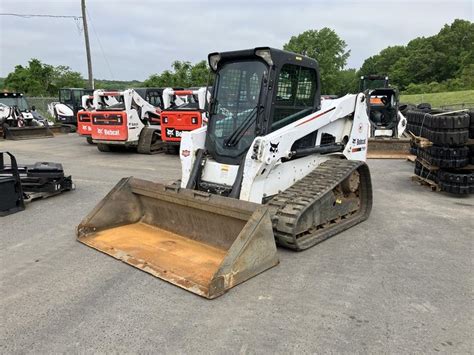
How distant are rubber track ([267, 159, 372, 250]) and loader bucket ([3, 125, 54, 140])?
17503 millimetres

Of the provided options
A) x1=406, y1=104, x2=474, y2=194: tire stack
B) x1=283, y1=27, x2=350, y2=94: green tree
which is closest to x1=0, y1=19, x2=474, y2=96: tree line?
x1=283, y1=27, x2=350, y2=94: green tree

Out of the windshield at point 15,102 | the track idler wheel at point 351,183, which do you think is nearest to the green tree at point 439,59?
the windshield at point 15,102

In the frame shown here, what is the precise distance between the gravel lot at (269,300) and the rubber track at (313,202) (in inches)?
6.3

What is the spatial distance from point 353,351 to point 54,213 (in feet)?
17.6

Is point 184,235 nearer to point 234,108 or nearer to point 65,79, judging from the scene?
point 234,108

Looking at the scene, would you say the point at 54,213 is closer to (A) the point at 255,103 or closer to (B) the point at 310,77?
(A) the point at 255,103

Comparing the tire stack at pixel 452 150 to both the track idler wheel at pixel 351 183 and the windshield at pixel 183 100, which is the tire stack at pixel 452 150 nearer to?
the track idler wheel at pixel 351 183

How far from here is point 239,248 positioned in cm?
396

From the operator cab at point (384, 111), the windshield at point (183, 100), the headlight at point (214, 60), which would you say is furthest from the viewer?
the operator cab at point (384, 111)

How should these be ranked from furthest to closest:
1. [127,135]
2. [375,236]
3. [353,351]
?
1. [127,135]
2. [375,236]
3. [353,351]

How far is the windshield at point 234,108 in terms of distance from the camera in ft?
17.7

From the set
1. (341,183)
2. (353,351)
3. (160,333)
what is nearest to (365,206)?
(341,183)

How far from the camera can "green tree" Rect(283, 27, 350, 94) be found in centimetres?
7370

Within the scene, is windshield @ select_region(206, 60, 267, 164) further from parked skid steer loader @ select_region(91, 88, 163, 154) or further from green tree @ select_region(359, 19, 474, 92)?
green tree @ select_region(359, 19, 474, 92)
